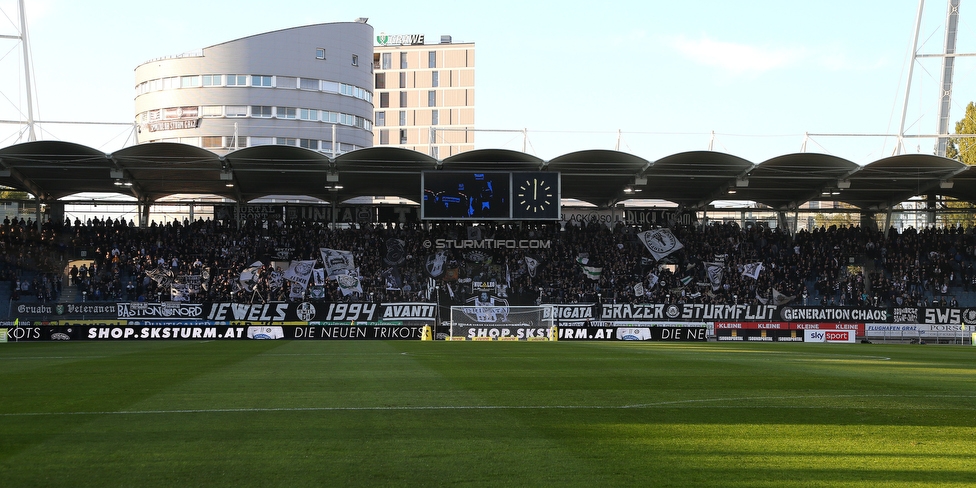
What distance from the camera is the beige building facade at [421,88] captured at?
394ft

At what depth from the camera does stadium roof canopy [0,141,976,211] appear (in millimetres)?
43938

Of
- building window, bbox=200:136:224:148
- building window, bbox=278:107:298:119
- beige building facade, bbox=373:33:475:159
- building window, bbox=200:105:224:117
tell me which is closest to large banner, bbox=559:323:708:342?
building window, bbox=278:107:298:119

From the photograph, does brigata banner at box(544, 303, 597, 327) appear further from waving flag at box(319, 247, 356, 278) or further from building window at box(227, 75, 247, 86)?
building window at box(227, 75, 247, 86)

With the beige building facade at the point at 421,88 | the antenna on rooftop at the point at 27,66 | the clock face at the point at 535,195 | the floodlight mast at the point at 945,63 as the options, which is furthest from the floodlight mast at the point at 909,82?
the beige building facade at the point at 421,88

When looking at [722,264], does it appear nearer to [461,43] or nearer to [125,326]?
[125,326]

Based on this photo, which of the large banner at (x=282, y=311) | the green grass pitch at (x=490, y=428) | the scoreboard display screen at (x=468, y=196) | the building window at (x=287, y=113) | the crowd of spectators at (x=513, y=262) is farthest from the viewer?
the building window at (x=287, y=113)

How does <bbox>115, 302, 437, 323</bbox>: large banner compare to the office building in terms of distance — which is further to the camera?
the office building

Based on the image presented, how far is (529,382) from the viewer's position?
14.7 m

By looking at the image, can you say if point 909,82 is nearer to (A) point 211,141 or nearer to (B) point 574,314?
(B) point 574,314

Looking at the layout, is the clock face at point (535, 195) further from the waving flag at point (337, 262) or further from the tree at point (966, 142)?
the tree at point (966, 142)

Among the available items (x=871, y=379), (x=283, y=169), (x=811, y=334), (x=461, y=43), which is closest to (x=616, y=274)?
(x=811, y=334)

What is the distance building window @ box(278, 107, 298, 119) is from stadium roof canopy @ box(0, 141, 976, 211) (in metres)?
31.7

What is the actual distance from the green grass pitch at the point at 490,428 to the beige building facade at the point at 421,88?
105391mm

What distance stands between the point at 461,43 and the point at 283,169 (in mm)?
77734
